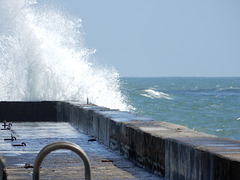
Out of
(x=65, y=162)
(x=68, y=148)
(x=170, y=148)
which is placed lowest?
(x=65, y=162)

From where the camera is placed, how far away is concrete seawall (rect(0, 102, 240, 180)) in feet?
13.1

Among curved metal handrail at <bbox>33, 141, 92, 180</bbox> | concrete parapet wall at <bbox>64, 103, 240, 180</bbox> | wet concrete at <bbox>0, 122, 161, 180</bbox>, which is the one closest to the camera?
curved metal handrail at <bbox>33, 141, 92, 180</bbox>

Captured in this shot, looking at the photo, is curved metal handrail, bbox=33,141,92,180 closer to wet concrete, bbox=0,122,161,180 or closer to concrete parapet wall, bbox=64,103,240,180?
concrete parapet wall, bbox=64,103,240,180

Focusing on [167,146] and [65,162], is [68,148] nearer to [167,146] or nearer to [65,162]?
[167,146]

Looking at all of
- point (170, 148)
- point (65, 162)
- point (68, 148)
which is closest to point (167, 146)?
point (170, 148)

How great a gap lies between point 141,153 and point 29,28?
14.4 m

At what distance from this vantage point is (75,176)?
5293mm

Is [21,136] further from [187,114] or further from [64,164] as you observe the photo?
[187,114]

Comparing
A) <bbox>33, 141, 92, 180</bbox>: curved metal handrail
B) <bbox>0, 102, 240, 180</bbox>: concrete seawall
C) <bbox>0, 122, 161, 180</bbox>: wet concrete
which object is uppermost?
<bbox>33, 141, 92, 180</bbox>: curved metal handrail

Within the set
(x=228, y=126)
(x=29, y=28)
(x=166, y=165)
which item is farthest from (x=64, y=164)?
(x=228, y=126)

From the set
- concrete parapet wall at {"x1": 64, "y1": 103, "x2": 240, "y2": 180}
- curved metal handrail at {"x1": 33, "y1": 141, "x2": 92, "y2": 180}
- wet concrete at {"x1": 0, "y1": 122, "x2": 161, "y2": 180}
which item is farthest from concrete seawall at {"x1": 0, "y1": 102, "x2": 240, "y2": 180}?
curved metal handrail at {"x1": 33, "y1": 141, "x2": 92, "y2": 180}

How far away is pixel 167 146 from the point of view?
510 cm

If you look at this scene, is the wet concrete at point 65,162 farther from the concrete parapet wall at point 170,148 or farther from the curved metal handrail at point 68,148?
the curved metal handrail at point 68,148

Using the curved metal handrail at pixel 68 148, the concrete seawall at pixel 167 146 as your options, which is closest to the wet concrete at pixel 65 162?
the concrete seawall at pixel 167 146
